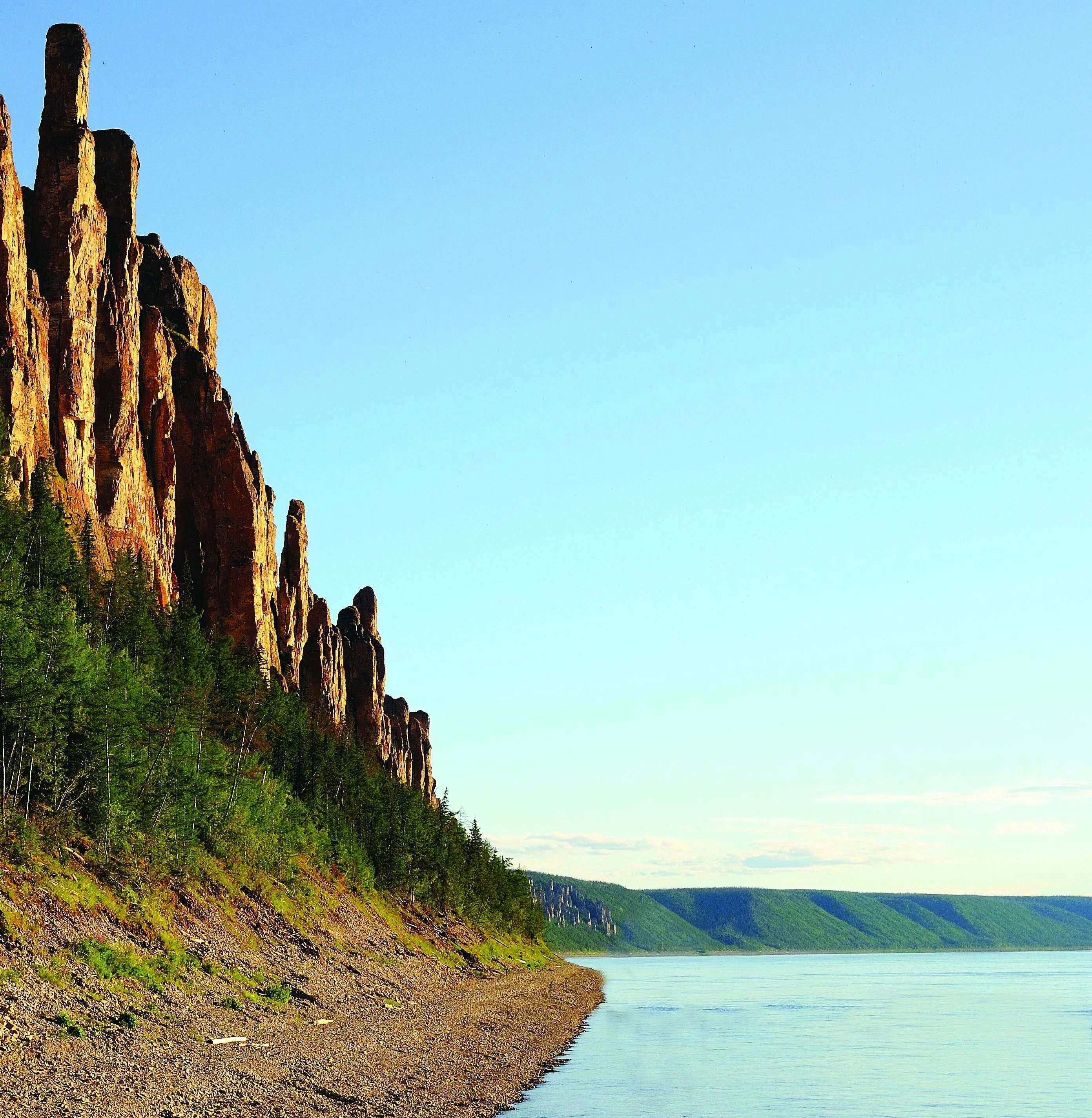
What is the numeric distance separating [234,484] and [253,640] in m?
15.7

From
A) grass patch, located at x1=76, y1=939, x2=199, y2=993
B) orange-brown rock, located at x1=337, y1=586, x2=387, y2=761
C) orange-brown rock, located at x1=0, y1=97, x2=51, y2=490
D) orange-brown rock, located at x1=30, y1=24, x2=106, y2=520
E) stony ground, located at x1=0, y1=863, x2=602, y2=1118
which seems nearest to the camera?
stony ground, located at x1=0, y1=863, x2=602, y2=1118

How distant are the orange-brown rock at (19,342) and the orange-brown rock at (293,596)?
177ft

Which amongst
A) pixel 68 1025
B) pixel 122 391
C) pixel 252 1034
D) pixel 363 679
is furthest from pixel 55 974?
pixel 363 679

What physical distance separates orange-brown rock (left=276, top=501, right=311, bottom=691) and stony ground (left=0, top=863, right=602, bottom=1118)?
6551 centimetres

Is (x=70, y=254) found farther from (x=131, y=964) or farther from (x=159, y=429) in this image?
(x=131, y=964)

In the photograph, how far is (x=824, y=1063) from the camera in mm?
69625

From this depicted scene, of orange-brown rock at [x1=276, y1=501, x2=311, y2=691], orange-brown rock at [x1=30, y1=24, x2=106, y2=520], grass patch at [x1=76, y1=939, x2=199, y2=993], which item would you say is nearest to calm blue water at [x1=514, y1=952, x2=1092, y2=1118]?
grass patch at [x1=76, y1=939, x2=199, y2=993]

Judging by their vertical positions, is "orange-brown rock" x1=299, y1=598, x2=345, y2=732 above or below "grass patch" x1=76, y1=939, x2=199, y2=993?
above

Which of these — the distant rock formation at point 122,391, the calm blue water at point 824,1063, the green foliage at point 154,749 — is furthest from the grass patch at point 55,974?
the distant rock formation at point 122,391

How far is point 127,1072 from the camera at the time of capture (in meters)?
34.9

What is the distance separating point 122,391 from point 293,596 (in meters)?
48.0

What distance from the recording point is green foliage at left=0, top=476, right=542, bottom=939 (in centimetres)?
5375

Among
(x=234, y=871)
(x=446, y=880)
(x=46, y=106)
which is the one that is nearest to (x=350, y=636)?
(x=446, y=880)

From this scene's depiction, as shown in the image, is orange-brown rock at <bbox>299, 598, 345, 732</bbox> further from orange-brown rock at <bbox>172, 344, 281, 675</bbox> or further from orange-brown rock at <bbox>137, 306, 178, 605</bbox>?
orange-brown rock at <bbox>137, 306, 178, 605</bbox>
